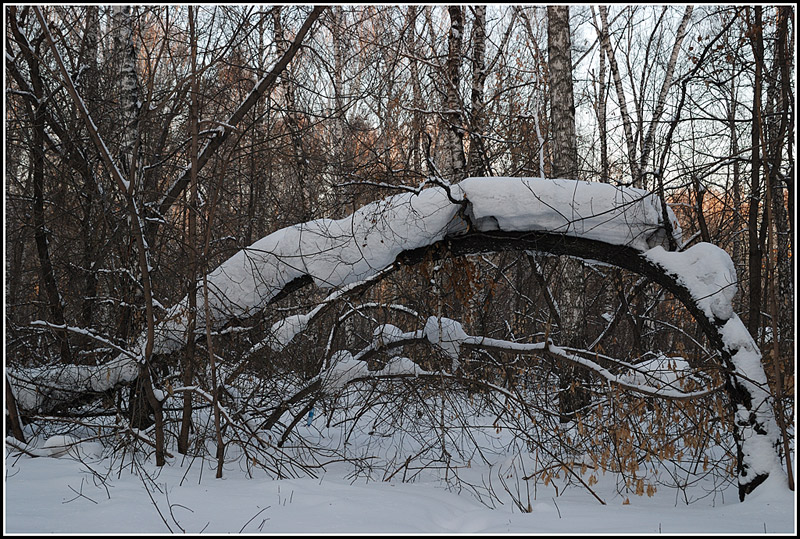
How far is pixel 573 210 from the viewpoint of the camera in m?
4.50

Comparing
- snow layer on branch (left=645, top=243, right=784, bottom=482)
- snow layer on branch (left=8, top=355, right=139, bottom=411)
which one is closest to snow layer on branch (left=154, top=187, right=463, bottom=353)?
snow layer on branch (left=8, top=355, right=139, bottom=411)

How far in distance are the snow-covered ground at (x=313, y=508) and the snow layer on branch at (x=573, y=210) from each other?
176 centimetres

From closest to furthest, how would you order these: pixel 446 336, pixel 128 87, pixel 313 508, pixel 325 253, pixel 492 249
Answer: pixel 313 508, pixel 325 253, pixel 492 249, pixel 446 336, pixel 128 87

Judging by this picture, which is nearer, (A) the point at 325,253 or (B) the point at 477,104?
(A) the point at 325,253

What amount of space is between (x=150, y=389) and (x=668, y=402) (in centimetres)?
361

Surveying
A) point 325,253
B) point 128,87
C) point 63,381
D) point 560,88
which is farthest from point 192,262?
point 560,88

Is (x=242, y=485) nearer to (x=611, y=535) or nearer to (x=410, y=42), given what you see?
(x=611, y=535)

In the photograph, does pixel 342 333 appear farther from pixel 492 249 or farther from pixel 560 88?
pixel 560 88

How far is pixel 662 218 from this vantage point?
4.54 meters

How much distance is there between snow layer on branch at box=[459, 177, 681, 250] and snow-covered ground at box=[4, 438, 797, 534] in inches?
69.2

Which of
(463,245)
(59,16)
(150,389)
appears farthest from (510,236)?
(59,16)

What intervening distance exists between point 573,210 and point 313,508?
2570mm

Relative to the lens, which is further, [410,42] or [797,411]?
[410,42]

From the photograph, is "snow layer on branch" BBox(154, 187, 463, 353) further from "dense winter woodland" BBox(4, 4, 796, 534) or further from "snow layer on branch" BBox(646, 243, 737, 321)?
"snow layer on branch" BBox(646, 243, 737, 321)
